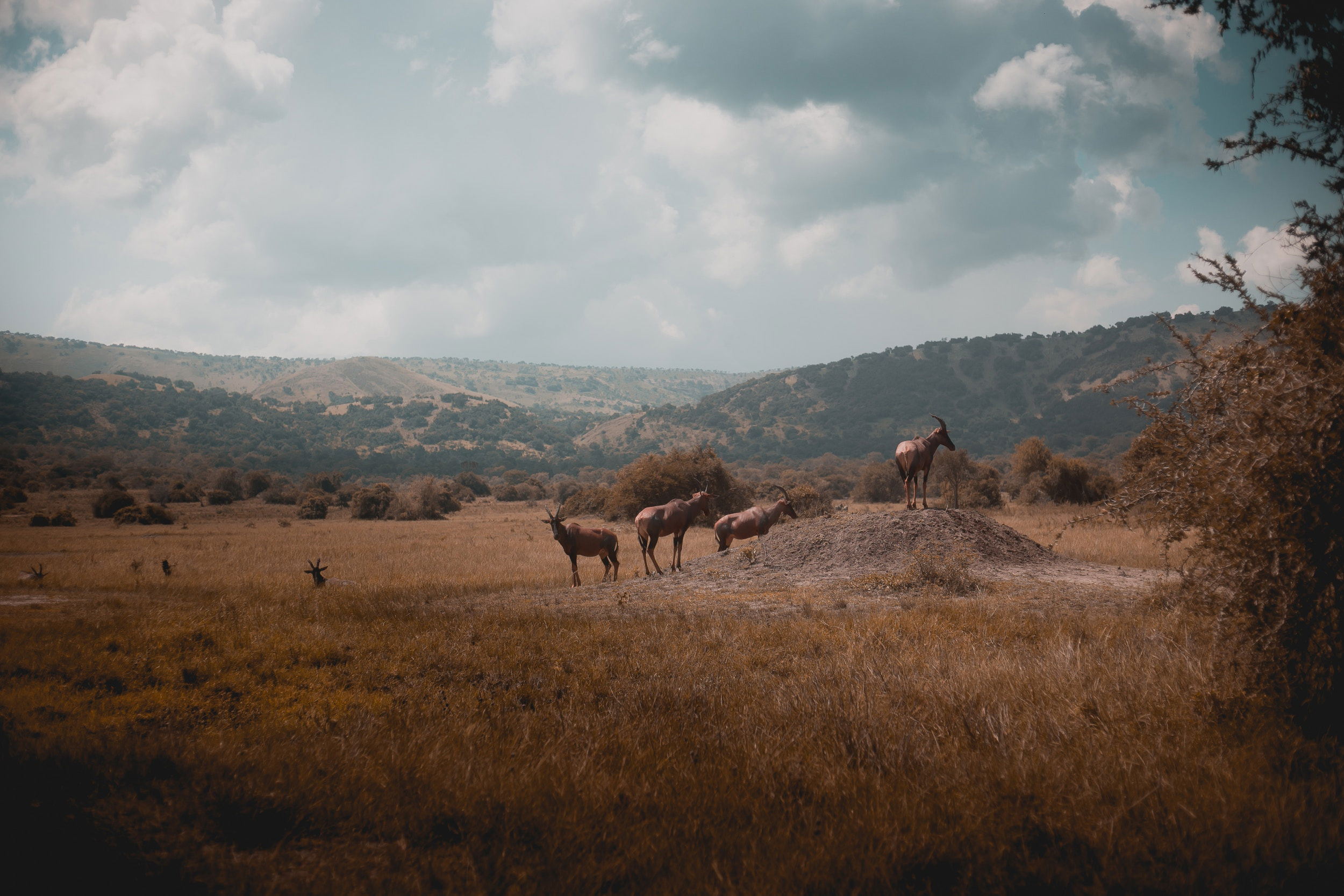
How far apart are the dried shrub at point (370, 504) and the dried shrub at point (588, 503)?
1594 cm

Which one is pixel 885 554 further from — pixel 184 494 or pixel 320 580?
pixel 184 494

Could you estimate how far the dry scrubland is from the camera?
3.20 metres

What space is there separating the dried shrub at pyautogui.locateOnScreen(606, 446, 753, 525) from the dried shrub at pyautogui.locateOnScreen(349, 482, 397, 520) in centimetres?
2527

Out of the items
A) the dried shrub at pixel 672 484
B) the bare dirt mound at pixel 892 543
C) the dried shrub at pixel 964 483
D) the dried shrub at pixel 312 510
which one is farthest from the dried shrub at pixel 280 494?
the bare dirt mound at pixel 892 543

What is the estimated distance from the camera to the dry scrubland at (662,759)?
320 cm

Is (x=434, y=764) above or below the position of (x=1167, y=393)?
below

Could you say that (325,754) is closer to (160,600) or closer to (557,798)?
(557,798)

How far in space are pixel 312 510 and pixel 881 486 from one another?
159 feet

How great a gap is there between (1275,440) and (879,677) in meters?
3.73

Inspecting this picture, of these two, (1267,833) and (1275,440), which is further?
(1275,440)

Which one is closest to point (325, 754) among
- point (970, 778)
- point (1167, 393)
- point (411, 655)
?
point (411, 655)

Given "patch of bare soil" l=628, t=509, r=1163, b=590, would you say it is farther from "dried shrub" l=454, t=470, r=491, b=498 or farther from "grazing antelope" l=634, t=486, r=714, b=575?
"dried shrub" l=454, t=470, r=491, b=498

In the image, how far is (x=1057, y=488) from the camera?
40.3 meters

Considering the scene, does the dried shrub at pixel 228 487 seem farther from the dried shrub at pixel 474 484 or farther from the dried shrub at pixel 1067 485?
the dried shrub at pixel 1067 485
